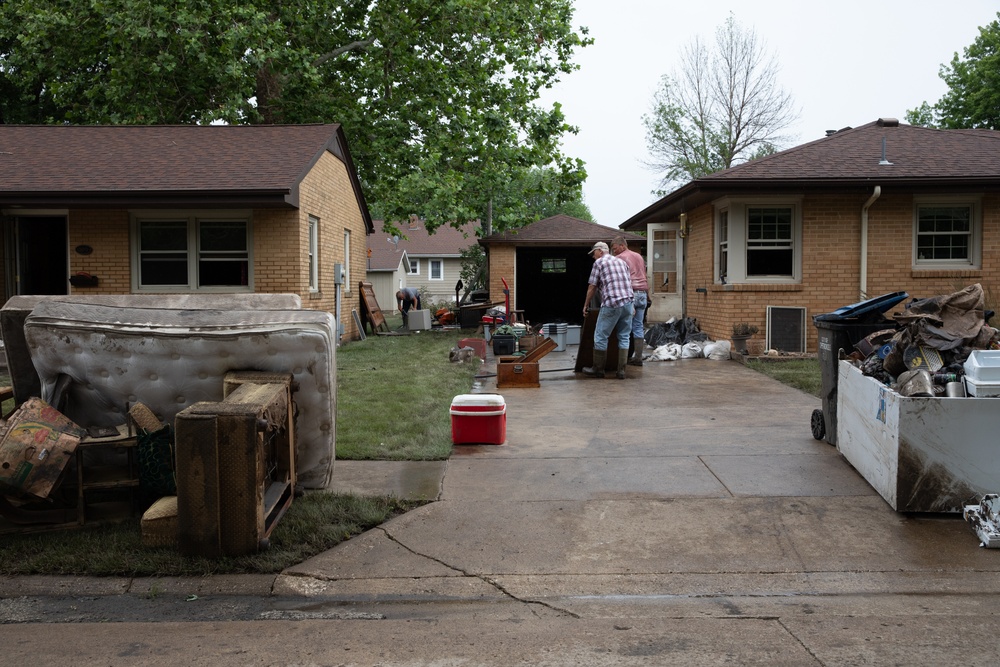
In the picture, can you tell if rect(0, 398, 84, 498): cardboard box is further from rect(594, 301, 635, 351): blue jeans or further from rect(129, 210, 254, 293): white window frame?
rect(129, 210, 254, 293): white window frame

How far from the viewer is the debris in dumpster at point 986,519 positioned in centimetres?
464

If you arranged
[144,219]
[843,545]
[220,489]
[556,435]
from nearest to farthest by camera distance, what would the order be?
1. [220,489]
2. [843,545]
3. [556,435]
4. [144,219]

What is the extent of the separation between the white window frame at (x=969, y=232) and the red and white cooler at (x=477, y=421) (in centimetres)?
1024

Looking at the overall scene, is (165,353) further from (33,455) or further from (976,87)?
(976,87)

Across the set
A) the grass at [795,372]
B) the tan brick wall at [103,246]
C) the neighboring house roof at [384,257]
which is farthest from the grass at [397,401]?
the neighboring house roof at [384,257]

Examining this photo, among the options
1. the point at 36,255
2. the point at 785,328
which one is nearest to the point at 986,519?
the point at 785,328

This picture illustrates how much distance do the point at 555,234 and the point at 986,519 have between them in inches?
762

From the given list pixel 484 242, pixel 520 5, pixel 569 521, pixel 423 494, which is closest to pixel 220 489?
pixel 423 494

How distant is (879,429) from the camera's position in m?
5.45

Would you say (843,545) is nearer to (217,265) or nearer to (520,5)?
(217,265)

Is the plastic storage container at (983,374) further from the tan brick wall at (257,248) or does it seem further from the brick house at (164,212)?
the tan brick wall at (257,248)

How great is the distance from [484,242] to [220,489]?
768 inches

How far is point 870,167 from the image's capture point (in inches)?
544

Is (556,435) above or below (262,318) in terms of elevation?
below
